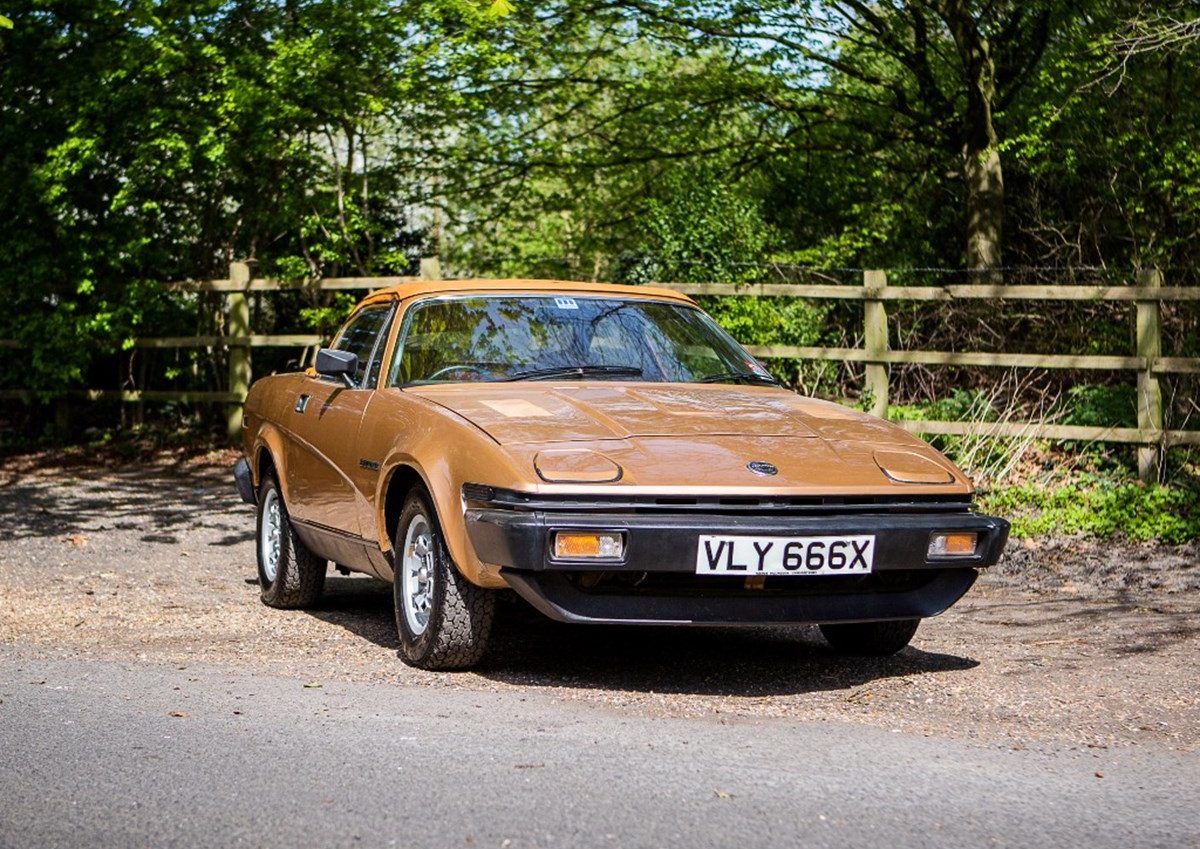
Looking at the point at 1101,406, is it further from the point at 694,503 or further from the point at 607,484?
the point at 607,484

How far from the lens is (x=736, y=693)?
229 inches

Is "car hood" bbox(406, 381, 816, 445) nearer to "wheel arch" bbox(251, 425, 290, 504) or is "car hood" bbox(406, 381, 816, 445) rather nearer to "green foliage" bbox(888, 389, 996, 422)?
"wheel arch" bbox(251, 425, 290, 504)

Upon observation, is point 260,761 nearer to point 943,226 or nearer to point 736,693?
point 736,693

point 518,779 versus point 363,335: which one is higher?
point 363,335

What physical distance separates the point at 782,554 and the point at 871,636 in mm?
1258

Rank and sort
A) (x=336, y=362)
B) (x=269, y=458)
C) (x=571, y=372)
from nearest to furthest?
(x=571, y=372) < (x=336, y=362) < (x=269, y=458)

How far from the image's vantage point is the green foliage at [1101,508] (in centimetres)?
1078

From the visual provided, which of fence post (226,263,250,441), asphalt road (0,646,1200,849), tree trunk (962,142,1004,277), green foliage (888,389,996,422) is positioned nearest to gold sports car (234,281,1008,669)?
asphalt road (0,646,1200,849)

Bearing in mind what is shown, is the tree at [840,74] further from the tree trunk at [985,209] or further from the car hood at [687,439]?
the car hood at [687,439]

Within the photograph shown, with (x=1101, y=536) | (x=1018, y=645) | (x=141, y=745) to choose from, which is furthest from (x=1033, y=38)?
(x=141, y=745)

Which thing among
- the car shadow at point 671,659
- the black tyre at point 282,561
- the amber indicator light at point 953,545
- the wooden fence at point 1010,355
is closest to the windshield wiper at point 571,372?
the car shadow at point 671,659

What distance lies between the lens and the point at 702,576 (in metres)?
5.57

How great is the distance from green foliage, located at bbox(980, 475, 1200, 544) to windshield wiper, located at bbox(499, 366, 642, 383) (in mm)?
4981

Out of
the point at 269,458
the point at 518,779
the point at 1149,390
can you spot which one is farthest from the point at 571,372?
the point at 1149,390
